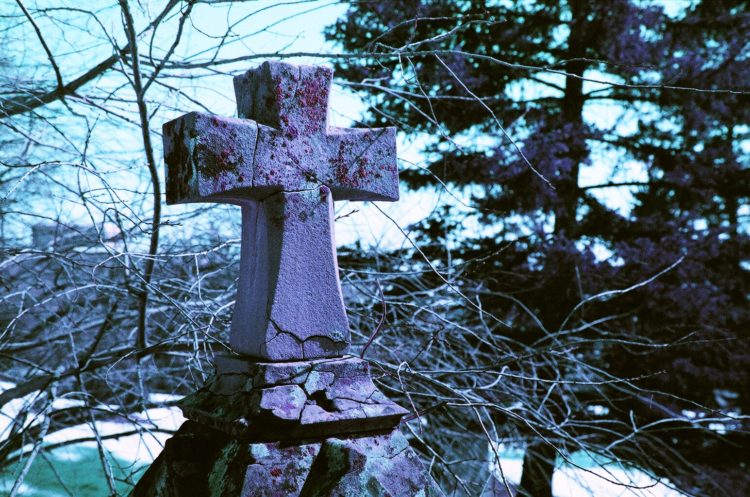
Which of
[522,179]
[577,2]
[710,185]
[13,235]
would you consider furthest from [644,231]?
[13,235]

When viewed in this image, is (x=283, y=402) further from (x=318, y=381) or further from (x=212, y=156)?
(x=212, y=156)

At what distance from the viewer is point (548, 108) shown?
7.91m

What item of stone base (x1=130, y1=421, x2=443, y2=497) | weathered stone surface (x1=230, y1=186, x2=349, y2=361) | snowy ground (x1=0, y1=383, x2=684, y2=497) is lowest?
snowy ground (x1=0, y1=383, x2=684, y2=497)

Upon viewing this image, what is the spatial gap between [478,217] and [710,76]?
2.92 metres

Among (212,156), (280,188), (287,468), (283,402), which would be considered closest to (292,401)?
(283,402)

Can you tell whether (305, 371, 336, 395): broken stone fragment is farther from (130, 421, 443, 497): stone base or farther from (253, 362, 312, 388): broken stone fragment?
(130, 421, 443, 497): stone base

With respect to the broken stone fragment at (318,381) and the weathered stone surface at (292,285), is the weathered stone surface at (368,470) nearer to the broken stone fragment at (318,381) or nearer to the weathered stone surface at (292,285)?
the broken stone fragment at (318,381)

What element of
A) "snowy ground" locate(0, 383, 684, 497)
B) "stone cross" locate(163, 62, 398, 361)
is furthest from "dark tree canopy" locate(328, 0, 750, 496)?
"stone cross" locate(163, 62, 398, 361)

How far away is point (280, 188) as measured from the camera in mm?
1945

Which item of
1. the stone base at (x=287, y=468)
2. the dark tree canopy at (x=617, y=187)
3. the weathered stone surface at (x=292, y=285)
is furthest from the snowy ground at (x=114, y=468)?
the weathered stone surface at (x=292, y=285)

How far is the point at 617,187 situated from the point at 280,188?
684cm

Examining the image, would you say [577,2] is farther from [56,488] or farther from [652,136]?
[56,488]

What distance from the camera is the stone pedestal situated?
168 cm

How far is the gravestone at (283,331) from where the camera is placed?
5.64 feet
